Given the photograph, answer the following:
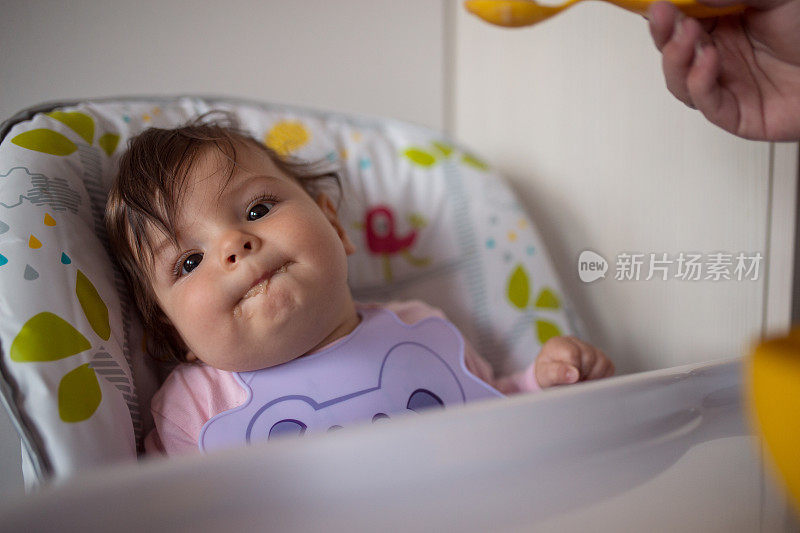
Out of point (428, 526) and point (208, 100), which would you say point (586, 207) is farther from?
point (428, 526)

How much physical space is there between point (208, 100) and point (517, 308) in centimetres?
49

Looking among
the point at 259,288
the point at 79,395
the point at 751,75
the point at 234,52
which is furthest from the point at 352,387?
the point at 234,52

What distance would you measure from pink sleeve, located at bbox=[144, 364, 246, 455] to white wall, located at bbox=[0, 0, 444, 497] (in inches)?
18.5

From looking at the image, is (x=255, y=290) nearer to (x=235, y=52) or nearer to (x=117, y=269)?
(x=117, y=269)

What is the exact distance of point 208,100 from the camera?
2.67 ft

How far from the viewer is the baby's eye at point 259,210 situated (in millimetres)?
600

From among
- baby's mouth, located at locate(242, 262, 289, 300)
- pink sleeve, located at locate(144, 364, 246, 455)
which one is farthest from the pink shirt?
baby's mouth, located at locate(242, 262, 289, 300)

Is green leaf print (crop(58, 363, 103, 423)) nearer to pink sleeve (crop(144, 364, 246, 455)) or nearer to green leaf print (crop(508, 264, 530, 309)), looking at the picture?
pink sleeve (crop(144, 364, 246, 455))

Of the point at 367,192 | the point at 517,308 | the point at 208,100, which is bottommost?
the point at 517,308

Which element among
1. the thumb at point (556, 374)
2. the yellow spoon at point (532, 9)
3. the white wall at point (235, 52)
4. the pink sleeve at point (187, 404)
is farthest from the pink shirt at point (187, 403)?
the white wall at point (235, 52)

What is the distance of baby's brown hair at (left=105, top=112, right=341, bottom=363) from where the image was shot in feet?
1.90

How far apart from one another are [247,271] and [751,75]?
0.51 meters

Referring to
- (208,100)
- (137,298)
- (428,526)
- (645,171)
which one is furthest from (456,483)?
(208,100)

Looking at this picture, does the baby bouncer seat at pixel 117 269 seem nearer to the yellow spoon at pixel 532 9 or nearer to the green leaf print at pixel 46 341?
the green leaf print at pixel 46 341
